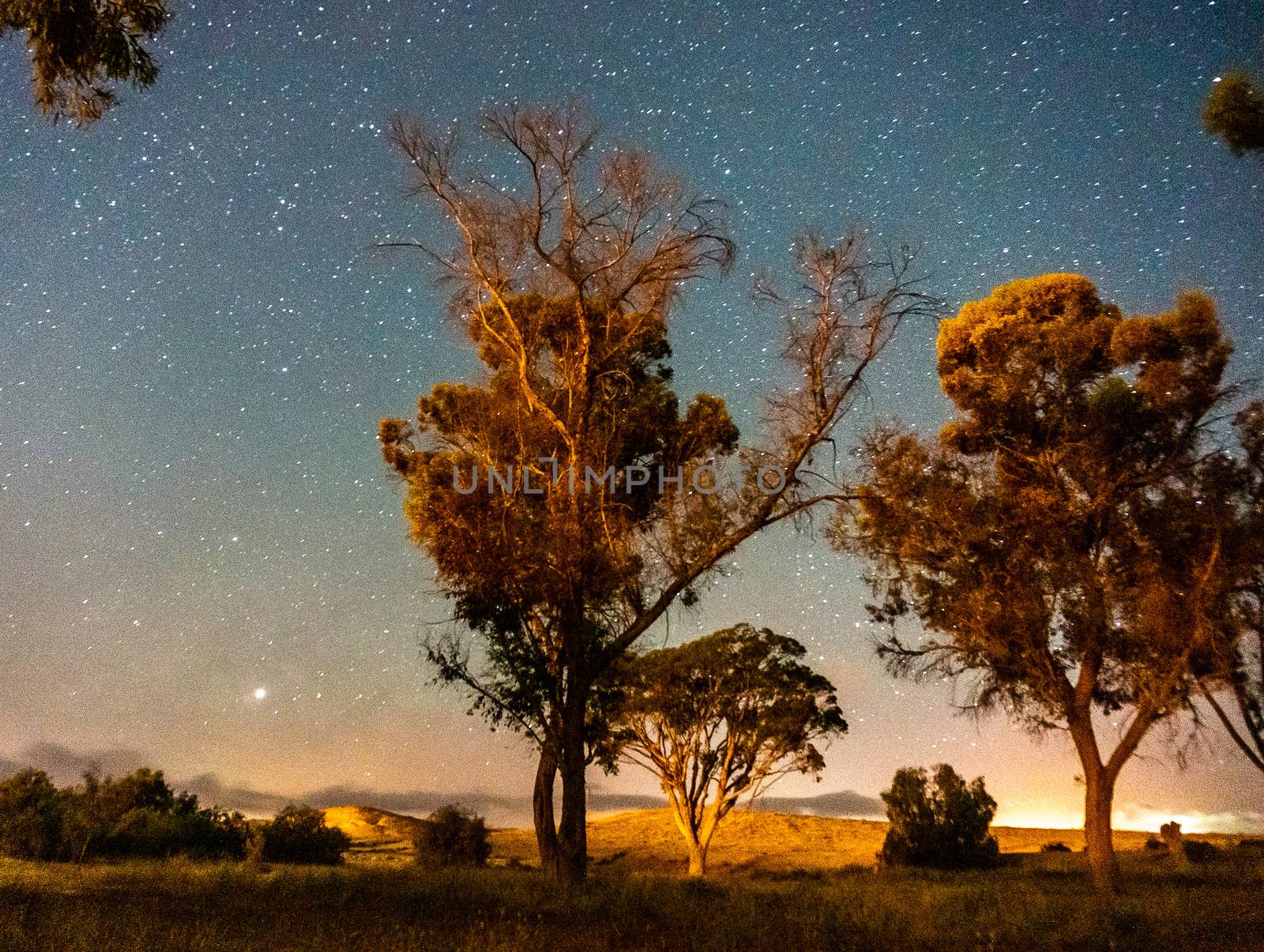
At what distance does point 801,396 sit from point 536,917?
960 cm

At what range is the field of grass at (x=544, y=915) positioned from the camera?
25.6 feet

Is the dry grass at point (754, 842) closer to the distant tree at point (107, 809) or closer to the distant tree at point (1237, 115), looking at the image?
the distant tree at point (107, 809)

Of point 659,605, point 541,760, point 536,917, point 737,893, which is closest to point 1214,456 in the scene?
point 659,605

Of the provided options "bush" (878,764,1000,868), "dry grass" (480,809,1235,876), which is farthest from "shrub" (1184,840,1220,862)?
"dry grass" (480,809,1235,876)

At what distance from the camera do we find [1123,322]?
Result: 2038cm

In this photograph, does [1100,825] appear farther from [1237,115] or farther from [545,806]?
[1237,115]

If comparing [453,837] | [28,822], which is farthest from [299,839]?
[28,822]

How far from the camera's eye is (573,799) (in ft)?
48.4

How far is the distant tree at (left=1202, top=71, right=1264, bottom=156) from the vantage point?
33.1 ft

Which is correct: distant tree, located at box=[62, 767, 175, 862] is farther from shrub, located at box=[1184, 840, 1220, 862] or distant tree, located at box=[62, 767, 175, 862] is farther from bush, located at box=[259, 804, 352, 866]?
shrub, located at box=[1184, 840, 1220, 862]

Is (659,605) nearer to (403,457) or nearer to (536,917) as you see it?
(536,917)

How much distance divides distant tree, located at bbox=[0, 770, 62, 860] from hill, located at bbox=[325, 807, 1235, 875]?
10321 mm

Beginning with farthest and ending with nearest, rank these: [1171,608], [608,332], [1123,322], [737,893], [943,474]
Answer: [1123,322] → [943,474] → [1171,608] → [608,332] → [737,893]

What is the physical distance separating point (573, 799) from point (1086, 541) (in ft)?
41.1
